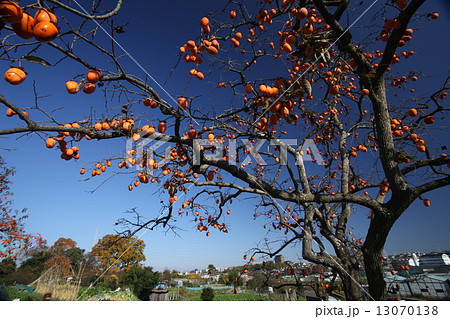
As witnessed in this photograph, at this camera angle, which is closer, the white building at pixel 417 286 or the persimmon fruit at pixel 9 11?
the persimmon fruit at pixel 9 11

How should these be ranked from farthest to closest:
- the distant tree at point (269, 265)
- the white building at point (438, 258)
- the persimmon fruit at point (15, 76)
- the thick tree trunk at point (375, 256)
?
the white building at point (438, 258) → the distant tree at point (269, 265) → the thick tree trunk at point (375, 256) → the persimmon fruit at point (15, 76)

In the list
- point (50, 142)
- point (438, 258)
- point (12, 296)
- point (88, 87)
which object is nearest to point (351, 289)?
point (88, 87)

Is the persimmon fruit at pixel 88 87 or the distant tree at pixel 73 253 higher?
the persimmon fruit at pixel 88 87

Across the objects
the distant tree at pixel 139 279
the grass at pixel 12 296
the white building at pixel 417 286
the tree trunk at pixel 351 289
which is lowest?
the distant tree at pixel 139 279

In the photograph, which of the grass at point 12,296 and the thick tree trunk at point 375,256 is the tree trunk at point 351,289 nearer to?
the thick tree trunk at point 375,256

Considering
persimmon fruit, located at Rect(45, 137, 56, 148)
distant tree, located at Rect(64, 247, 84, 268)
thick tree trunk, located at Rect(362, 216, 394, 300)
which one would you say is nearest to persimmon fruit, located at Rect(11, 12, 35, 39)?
persimmon fruit, located at Rect(45, 137, 56, 148)

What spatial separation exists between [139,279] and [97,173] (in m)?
16.8

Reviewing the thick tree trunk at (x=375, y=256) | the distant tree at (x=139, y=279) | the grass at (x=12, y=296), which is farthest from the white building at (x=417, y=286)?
the distant tree at (x=139, y=279)

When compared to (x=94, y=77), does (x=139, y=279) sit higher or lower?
lower

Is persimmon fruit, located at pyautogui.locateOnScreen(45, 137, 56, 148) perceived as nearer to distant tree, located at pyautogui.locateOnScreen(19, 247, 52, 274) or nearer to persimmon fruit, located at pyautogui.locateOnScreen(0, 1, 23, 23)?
persimmon fruit, located at pyautogui.locateOnScreen(0, 1, 23, 23)

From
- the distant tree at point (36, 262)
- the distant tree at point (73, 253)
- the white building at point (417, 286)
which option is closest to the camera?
the white building at point (417, 286)
